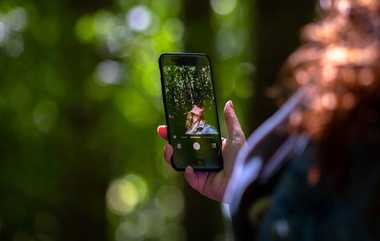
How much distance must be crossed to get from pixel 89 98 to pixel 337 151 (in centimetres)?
1142

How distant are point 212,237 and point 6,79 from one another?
4540mm

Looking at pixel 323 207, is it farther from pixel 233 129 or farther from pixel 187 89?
pixel 187 89

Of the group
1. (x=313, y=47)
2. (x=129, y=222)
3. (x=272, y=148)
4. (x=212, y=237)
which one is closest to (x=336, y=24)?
(x=313, y=47)

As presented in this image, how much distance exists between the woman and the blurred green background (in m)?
9.20

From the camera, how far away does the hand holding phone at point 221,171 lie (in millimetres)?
3092

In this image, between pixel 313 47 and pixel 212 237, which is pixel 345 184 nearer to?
pixel 313 47

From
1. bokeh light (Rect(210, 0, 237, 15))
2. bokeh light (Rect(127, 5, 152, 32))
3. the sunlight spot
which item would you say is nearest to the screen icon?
the sunlight spot

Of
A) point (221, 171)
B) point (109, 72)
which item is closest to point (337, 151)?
point (221, 171)

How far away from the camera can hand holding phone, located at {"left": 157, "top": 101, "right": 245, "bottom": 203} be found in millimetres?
3092

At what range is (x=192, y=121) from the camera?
3211 mm

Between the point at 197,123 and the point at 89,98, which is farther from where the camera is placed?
the point at 89,98

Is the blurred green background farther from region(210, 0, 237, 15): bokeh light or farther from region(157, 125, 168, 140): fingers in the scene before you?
region(157, 125, 168, 140): fingers

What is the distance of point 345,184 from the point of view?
213 cm

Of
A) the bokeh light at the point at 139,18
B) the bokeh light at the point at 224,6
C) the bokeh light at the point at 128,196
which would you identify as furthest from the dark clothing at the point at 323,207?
the bokeh light at the point at 128,196
